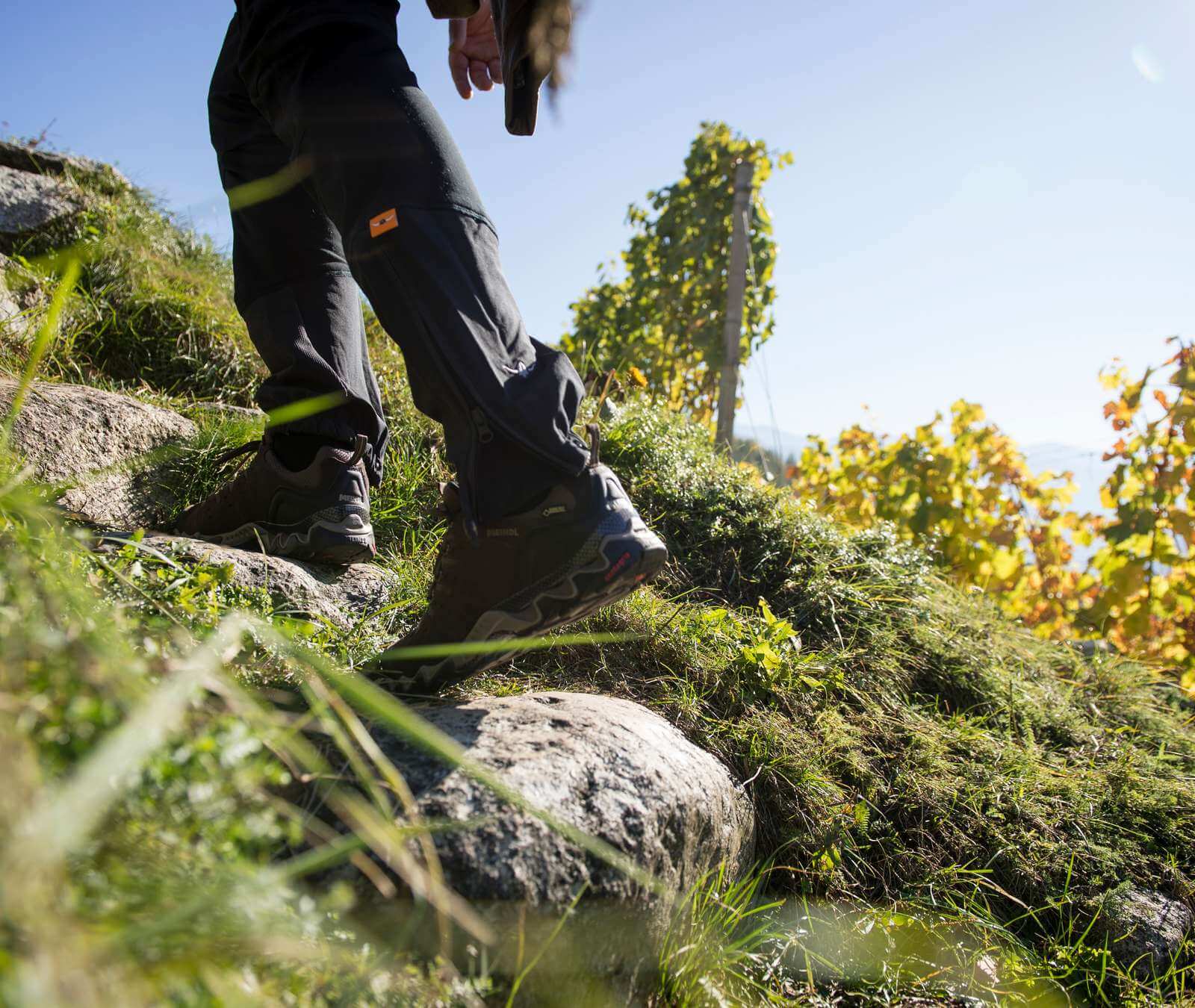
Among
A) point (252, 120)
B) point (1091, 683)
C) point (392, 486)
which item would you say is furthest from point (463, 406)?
point (1091, 683)

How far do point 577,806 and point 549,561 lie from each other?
1.22 ft

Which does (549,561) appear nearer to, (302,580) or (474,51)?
(302,580)

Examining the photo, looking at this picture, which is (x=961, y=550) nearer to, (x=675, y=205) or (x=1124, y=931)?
(x=1124, y=931)

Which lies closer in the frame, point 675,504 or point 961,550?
point 675,504

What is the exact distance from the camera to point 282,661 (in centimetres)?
126

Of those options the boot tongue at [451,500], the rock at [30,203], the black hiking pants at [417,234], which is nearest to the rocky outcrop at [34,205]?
the rock at [30,203]

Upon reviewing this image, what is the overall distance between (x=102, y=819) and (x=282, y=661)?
700 millimetres

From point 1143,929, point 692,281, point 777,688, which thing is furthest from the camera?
point 692,281

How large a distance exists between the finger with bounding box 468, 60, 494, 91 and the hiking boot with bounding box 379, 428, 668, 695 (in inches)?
40.0

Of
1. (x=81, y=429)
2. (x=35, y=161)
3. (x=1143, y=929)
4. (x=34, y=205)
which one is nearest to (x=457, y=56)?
(x=81, y=429)

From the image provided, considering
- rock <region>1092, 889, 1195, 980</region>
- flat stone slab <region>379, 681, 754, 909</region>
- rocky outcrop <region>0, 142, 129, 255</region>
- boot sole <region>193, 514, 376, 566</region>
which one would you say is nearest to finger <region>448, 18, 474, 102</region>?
boot sole <region>193, 514, 376, 566</region>

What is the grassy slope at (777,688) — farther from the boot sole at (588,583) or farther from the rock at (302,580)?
the boot sole at (588,583)

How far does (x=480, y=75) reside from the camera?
1922 millimetres

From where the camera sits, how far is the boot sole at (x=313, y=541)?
6.17 feet
